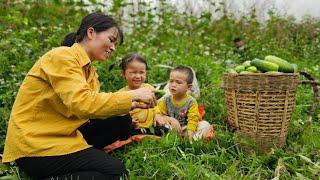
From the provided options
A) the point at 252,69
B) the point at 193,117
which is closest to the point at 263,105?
the point at 252,69

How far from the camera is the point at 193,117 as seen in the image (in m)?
3.83

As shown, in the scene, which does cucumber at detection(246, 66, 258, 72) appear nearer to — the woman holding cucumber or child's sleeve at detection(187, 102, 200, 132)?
child's sleeve at detection(187, 102, 200, 132)

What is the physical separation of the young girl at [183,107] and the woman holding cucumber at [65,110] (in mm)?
1083

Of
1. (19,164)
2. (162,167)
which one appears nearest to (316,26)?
(162,167)

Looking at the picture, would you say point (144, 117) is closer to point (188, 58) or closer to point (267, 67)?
point (267, 67)

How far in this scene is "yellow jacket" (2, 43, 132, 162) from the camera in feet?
8.16

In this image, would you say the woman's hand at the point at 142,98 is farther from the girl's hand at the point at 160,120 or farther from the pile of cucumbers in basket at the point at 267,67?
the girl's hand at the point at 160,120

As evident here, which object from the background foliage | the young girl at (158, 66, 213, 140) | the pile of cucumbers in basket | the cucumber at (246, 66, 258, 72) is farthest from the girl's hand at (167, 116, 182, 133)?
the cucumber at (246, 66, 258, 72)

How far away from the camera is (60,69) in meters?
2.52

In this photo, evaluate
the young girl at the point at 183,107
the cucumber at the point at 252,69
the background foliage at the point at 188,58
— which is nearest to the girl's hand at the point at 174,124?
the young girl at the point at 183,107

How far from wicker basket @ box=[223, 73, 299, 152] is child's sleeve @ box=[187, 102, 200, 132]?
1.51 ft

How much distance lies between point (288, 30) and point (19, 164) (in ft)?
22.4

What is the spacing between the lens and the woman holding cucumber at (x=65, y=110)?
2.50m

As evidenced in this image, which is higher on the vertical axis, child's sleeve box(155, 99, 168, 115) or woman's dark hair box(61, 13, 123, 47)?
woman's dark hair box(61, 13, 123, 47)
